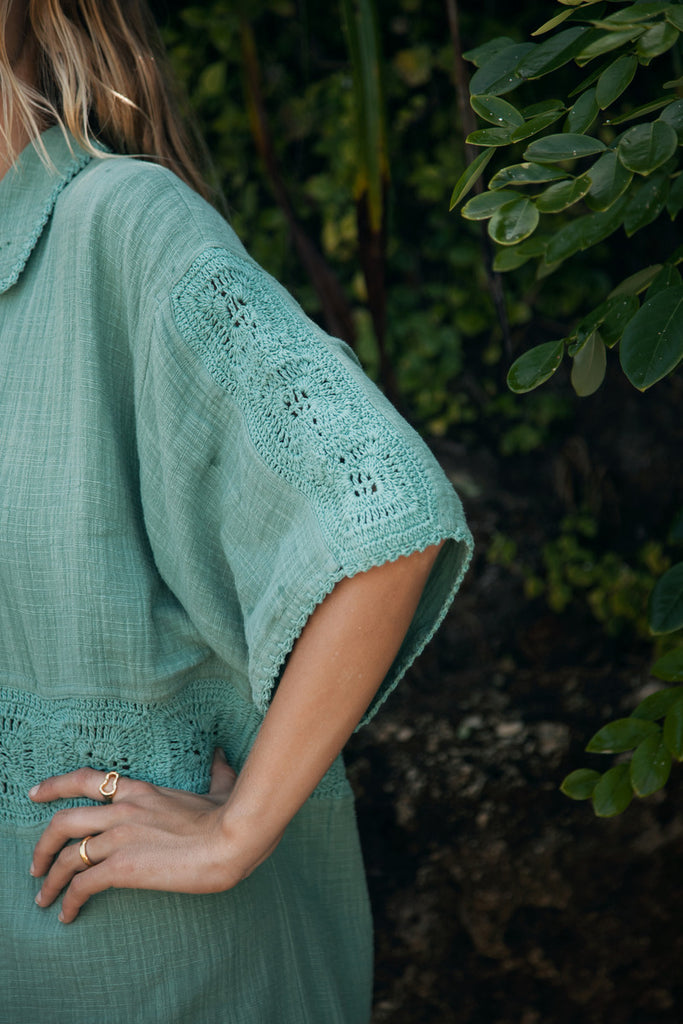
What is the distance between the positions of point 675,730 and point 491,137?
0.55 meters

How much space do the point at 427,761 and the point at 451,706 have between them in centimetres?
17

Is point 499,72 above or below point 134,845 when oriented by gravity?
above

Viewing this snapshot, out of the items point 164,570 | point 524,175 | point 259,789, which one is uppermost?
point 524,175

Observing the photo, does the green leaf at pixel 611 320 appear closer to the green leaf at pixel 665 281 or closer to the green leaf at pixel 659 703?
the green leaf at pixel 665 281

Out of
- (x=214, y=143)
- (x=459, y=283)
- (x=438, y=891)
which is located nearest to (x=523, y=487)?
(x=459, y=283)

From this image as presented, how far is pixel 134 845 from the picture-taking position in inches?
31.4

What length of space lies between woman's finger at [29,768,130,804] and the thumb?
94 millimetres

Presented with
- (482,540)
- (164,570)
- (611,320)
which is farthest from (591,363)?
(482,540)

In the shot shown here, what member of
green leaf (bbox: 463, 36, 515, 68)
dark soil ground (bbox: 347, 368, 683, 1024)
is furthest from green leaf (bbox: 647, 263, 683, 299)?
dark soil ground (bbox: 347, 368, 683, 1024)

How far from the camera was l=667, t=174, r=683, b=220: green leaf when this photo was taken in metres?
0.85

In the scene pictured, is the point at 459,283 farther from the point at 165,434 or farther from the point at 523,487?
the point at 165,434

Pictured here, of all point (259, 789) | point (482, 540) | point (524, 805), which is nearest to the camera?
point (259, 789)

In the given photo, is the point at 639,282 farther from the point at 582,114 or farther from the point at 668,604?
the point at 668,604

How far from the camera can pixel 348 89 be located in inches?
86.8
